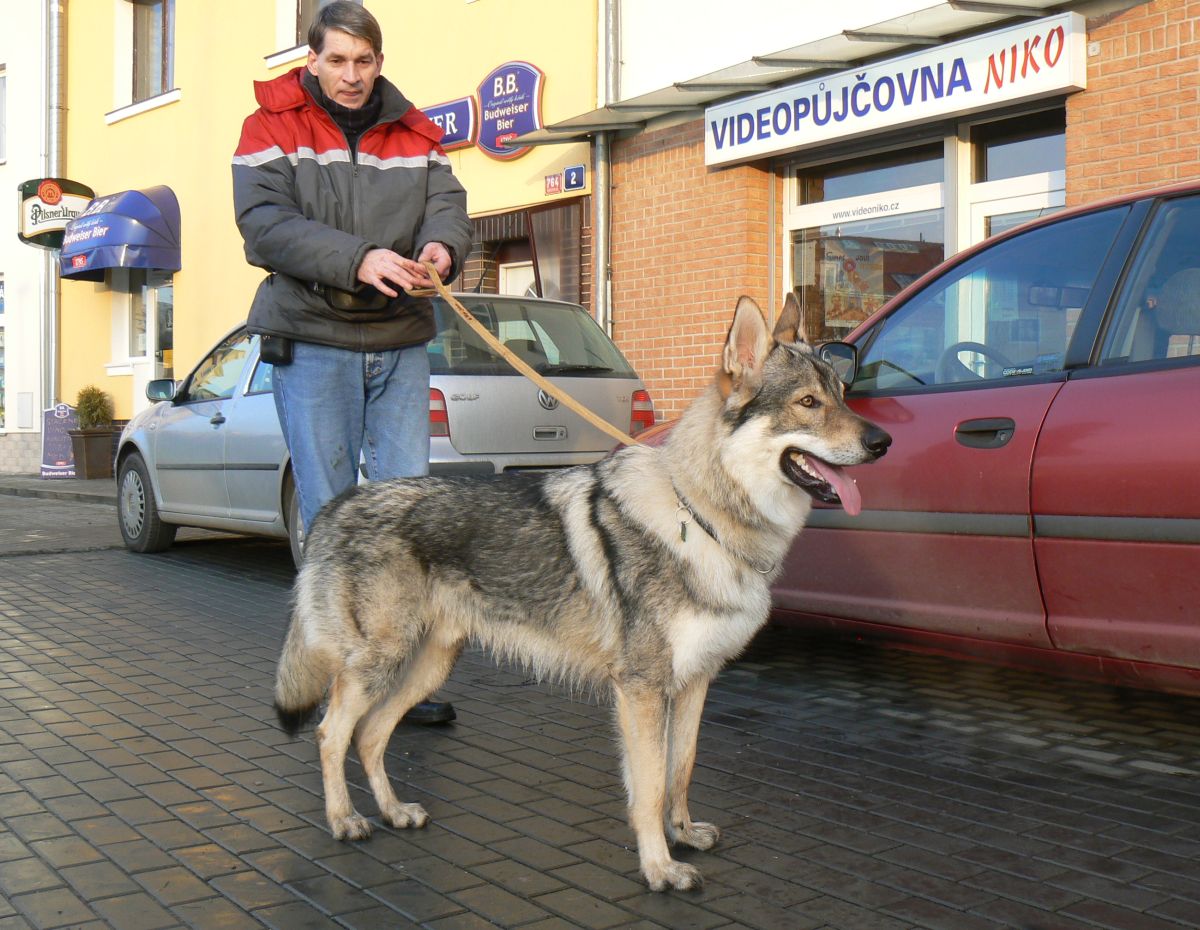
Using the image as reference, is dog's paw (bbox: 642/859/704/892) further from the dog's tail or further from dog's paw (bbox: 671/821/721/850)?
the dog's tail

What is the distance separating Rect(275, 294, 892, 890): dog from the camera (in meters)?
3.61

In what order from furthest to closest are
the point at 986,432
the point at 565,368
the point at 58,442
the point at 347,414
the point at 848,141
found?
the point at 58,442, the point at 848,141, the point at 565,368, the point at 347,414, the point at 986,432

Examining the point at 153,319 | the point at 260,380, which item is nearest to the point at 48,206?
the point at 153,319

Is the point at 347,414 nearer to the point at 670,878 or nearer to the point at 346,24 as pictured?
the point at 346,24

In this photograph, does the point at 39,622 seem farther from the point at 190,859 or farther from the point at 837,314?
the point at 837,314

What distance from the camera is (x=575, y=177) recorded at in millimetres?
13641

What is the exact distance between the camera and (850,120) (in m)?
10.5

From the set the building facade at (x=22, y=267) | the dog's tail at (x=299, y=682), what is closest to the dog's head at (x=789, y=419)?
the dog's tail at (x=299, y=682)

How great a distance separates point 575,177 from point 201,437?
18.6 feet

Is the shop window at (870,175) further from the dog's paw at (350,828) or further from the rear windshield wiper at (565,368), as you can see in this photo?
the dog's paw at (350,828)

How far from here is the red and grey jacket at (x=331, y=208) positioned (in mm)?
4625

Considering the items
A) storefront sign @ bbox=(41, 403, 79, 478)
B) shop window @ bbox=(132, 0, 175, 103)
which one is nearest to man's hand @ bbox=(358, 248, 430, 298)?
storefront sign @ bbox=(41, 403, 79, 478)

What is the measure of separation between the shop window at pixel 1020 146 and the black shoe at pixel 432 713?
6704mm

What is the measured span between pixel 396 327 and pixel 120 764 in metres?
1.92
